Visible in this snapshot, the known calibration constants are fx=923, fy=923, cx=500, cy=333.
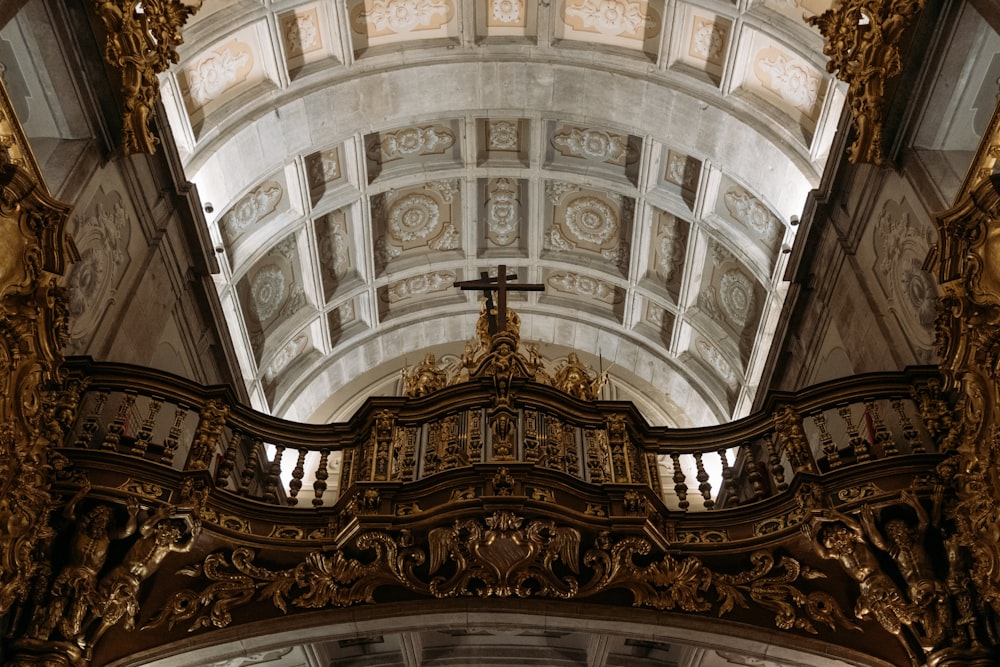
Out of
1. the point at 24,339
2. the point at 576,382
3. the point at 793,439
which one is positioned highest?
the point at 576,382

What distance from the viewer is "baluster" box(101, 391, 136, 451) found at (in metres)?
8.66

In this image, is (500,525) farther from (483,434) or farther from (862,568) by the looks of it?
(862,568)

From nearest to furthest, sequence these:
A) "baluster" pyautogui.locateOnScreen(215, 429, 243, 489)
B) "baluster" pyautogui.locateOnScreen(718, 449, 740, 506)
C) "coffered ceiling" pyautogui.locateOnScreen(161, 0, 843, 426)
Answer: "baluster" pyautogui.locateOnScreen(215, 429, 243, 489)
"baluster" pyautogui.locateOnScreen(718, 449, 740, 506)
"coffered ceiling" pyautogui.locateOnScreen(161, 0, 843, 426)

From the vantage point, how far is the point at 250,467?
9555mm

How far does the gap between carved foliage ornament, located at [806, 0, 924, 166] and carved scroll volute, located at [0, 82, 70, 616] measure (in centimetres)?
790

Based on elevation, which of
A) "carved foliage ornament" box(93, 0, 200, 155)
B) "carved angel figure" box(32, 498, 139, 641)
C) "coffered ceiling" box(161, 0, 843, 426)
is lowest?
"carved angel figure" box(32, 498, 139, 641)

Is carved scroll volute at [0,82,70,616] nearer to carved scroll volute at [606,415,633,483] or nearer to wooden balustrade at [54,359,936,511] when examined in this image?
wooden balustrade at [54,359,936,511]

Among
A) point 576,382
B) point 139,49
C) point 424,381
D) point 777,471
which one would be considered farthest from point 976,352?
point 139,49

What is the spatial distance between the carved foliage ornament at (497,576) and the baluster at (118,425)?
1.40 m

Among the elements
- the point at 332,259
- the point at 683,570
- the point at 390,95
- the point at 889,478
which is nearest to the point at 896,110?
the point at 889,478

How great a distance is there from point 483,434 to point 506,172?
8.16 m

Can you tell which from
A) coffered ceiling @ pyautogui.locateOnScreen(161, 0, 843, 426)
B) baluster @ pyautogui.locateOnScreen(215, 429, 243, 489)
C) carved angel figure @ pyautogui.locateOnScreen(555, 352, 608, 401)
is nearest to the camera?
baluster @ pyautogui.locateOnScreen(215, 429, 243, 489)

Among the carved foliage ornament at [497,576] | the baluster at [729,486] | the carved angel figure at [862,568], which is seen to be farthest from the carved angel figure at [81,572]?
the carved angel figure at [862,568]

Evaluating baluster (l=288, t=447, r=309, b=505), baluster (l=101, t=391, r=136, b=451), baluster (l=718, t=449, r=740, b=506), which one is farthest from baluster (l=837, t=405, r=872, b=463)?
baluster (l=101, t=391, r=136, b=451)
